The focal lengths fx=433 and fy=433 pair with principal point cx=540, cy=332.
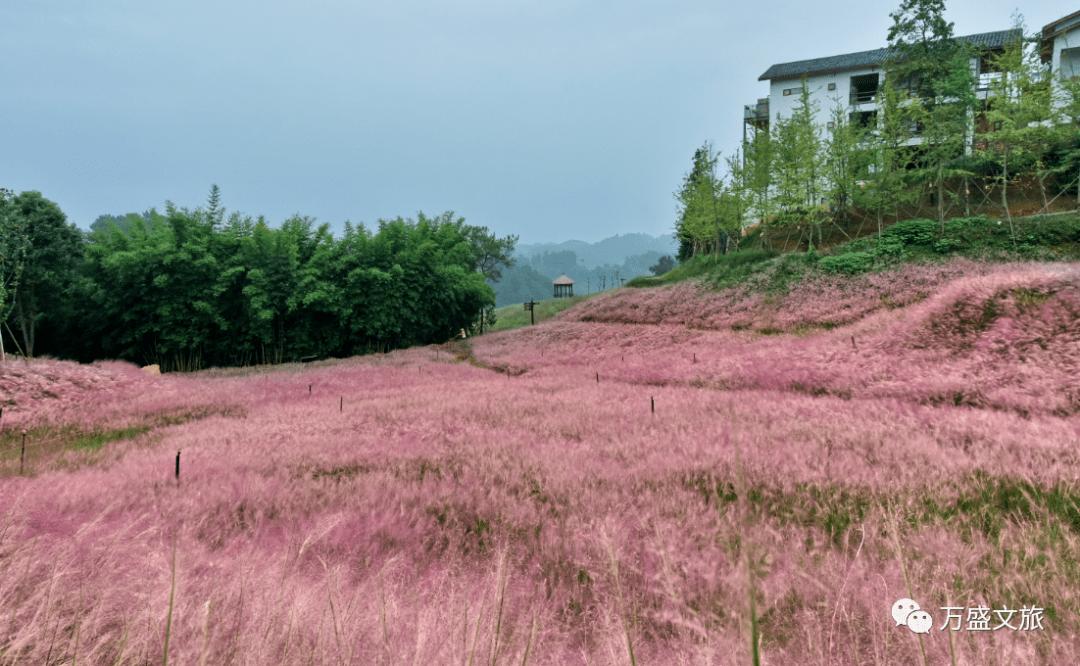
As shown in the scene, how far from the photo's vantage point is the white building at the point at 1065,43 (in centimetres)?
2661

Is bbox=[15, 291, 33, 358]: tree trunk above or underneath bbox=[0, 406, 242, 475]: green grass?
above

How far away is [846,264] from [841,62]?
32622 mm

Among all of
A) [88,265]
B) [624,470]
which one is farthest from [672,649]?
[88,265]

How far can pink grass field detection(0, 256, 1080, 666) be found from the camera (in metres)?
1.61

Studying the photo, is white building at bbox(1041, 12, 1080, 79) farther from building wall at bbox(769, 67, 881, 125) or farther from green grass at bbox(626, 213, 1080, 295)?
green grass at bbox(626, 213, 1080, 295)

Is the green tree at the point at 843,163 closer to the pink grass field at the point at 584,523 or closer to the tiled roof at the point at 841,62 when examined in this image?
the tiled roof at the point at 841,62

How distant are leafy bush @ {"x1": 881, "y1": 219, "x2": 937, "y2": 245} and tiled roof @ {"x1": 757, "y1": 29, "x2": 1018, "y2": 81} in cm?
2208

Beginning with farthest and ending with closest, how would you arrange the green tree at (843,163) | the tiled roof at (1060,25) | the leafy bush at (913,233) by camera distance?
the tiled roof at (1060,25) → the green tree at (843,163) → the leafy bush at (913,233)

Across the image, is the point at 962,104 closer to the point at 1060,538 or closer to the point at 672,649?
the point at 1060,538

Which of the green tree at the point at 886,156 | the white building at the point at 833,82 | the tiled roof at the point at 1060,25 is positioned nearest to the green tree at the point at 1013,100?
the green tree at the point at 886,156

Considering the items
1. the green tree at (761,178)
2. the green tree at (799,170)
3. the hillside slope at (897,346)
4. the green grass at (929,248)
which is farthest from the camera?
the green tree at (761,178)

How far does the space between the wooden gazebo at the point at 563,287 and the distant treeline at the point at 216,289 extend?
44068 mm

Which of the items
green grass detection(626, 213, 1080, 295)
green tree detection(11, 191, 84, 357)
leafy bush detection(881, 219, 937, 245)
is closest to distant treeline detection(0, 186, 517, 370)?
green tree detection(11, 191, 84, 357)

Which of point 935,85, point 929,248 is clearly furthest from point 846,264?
point 935,85
